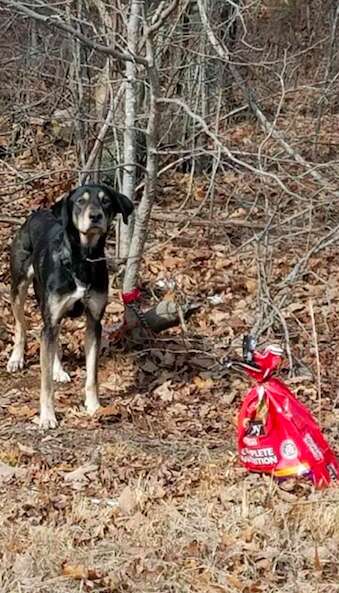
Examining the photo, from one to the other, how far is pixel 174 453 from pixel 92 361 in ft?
4.03

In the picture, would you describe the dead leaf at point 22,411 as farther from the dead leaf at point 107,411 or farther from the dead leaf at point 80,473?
the dead leaf at point 80,473

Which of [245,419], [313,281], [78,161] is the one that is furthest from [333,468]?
[78,161]

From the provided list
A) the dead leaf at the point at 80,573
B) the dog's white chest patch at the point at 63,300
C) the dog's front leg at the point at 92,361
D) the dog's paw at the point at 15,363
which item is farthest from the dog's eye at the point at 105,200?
the dead leaf at the point at 80,573

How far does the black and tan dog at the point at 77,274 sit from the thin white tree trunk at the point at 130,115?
37.5 inches

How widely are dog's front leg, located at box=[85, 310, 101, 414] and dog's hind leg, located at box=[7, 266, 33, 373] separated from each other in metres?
0.90

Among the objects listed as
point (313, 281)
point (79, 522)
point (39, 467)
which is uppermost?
point (79, 522)

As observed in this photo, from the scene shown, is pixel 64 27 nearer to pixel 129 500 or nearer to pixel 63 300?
pixel 63 300

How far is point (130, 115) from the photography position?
26.0 ft

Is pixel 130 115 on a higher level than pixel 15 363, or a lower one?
higher

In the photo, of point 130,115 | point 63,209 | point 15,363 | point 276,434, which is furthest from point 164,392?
point 276,434

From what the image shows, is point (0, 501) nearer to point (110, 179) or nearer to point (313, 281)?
point (313, 281)

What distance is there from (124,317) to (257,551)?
4193mm

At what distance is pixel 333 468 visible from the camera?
16.7ft

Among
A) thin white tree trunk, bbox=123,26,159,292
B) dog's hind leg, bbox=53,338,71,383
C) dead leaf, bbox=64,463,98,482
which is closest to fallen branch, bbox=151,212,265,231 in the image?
thin white tree trunk, bbox=123,26,159,292
